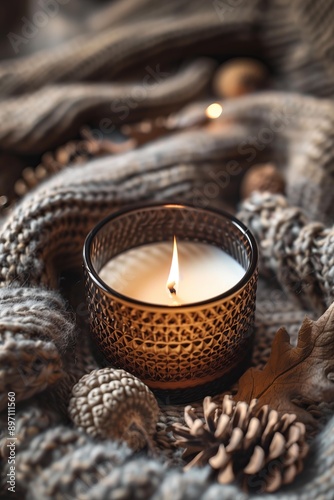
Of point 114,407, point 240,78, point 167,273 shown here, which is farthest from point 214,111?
point 114,407

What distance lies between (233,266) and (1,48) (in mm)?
556

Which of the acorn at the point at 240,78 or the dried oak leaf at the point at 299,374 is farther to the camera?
the acorn at the point at 240,78

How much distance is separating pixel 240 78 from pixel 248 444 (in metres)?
0.55

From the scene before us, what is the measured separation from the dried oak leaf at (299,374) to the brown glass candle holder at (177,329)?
2cm

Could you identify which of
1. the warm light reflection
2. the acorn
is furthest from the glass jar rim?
the acorn

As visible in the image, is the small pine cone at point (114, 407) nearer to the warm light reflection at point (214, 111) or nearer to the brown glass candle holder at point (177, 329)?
the brown glass candle holder at point (177, 329)

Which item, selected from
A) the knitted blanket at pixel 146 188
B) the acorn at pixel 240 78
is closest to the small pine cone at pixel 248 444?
the knitted blanket at pixel 146 188

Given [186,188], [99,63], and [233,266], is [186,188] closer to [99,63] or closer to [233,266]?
[233,266]

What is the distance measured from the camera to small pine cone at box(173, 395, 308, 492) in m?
0.39

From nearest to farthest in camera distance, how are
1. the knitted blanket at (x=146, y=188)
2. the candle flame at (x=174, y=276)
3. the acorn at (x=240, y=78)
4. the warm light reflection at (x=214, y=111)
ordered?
the knitted blanket at (x=146, y=188) < the candle flame at (x=174, y=276) < the warm light reflection at (x=214, y=111) < the acorn at (x=240, y=78)

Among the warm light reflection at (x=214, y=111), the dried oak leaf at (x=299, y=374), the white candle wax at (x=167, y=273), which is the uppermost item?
the warm light reflection at (x=214, y=111)

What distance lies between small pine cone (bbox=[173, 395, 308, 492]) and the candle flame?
0.10 m

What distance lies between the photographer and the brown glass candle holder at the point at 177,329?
43 cm

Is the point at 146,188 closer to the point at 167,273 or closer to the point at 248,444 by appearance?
the point at 167,273
